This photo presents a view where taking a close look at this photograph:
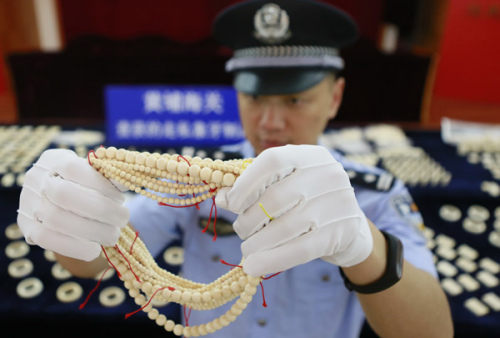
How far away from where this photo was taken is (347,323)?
100cm

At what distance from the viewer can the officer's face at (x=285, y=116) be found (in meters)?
0.94

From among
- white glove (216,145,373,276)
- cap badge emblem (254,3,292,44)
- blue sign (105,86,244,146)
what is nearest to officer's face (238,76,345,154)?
cap badge emblem (254,3,292,44)

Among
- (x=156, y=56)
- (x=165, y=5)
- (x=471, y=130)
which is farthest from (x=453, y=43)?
(x=165, y=5)

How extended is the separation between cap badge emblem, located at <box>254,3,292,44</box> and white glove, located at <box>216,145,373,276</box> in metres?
0.52

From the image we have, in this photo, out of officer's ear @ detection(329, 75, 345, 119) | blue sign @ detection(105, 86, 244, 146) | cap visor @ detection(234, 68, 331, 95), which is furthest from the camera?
blue sign @ detection(105, 86, 244, 146)

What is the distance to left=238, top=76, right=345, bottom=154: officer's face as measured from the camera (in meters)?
0.94

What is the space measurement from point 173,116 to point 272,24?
1.16m

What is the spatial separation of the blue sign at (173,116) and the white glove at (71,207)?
1369 mm

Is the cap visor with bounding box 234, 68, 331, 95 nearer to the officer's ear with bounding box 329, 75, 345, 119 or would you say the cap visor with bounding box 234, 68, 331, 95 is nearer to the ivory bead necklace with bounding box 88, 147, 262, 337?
the officer's ear with bounding box 329, 75, 345, 119

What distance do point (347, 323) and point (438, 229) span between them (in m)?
0.86

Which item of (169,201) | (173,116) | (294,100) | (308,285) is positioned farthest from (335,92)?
→ (173,116)

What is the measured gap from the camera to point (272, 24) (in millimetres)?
971

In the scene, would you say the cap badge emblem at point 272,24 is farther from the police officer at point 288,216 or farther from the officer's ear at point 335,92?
the officer's ear at point 335,92

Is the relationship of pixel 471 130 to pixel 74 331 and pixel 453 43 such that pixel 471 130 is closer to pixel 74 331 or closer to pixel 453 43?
pixel 74 331
